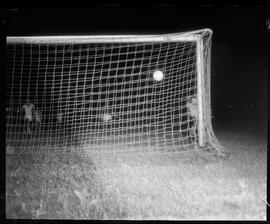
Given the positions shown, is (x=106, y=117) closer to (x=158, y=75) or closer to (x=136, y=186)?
(x=158, y=75)

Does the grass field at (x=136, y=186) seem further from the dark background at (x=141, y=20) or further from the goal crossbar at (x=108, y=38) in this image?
the goal crossbar at (x=108, y=38)

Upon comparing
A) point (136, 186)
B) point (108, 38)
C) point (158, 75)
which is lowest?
point (136, 186)

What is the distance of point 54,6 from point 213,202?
9.29 ft

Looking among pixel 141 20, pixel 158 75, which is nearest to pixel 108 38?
pixel 141 20

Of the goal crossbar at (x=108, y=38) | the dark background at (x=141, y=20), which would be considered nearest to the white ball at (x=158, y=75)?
the goal crossbar at (x=108, y=38)

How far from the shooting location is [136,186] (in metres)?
4.02

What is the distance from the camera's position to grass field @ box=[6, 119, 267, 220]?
3543mm

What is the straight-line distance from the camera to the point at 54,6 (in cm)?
356

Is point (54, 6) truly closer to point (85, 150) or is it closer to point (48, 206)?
point (48, 206)

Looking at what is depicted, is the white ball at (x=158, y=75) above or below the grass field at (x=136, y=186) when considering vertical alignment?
above

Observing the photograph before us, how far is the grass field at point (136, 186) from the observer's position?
11.6 feet

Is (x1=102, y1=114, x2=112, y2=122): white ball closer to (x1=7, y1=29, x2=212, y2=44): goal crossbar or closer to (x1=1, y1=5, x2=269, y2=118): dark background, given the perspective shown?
(x1=7, y1=29, x2=212, y2=44): goal crossbar

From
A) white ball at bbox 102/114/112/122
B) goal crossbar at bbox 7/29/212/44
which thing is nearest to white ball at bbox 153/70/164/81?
white ball at bbox 102/114/112/122

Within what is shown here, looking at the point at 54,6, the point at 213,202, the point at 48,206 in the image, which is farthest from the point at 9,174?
the point at 213,202
